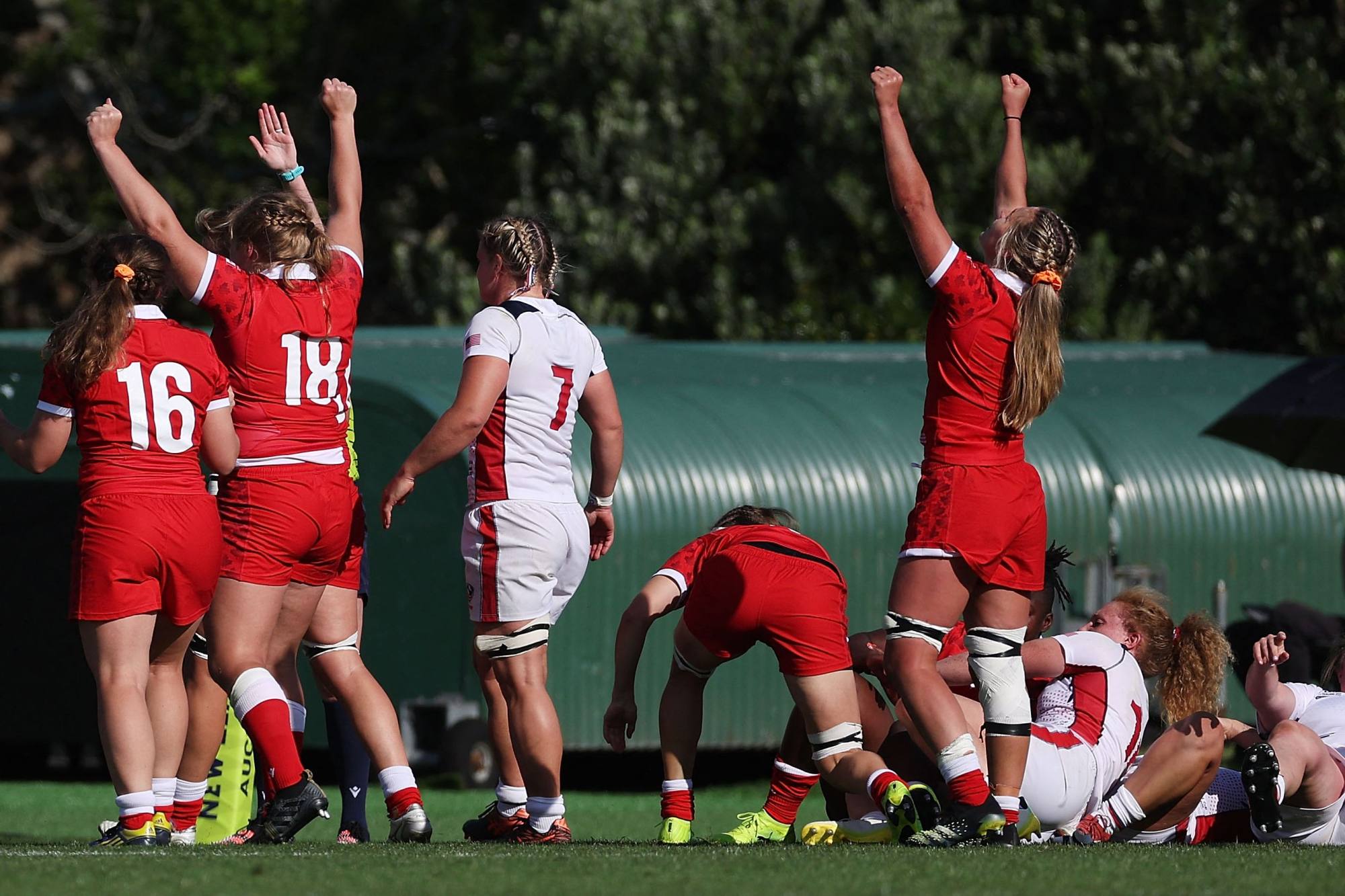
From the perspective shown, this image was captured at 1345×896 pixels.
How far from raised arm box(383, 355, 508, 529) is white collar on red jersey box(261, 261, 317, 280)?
0.58 meters

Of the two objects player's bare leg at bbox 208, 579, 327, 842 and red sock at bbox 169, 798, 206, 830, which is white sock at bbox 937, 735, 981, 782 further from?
red sock at bbox 169, 798, 206, 830

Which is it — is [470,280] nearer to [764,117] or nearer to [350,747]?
[764,117]

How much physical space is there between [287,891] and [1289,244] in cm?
2078

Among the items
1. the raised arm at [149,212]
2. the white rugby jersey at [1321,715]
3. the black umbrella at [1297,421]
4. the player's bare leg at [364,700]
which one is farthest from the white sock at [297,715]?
the black umbrella at [1297,421]

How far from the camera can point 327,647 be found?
6.76 meters

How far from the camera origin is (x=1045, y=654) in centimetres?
713

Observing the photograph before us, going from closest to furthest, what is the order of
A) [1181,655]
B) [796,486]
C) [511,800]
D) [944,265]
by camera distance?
1. [944,265]
2. [511,800]
3. [1181,655]
4. [796,486]

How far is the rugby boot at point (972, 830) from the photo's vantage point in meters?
6.07

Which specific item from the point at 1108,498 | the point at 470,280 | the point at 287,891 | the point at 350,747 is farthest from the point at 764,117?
the point at 287,891

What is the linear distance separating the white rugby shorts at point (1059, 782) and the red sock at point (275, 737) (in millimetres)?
2426

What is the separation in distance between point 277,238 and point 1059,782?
10.5ft

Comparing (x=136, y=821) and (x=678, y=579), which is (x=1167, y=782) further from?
(x=136, y=821)

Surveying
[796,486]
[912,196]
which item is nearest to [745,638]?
[912,196]

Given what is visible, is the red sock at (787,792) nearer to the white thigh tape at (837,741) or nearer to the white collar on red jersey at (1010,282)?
the white thigh tape at (837,741)
